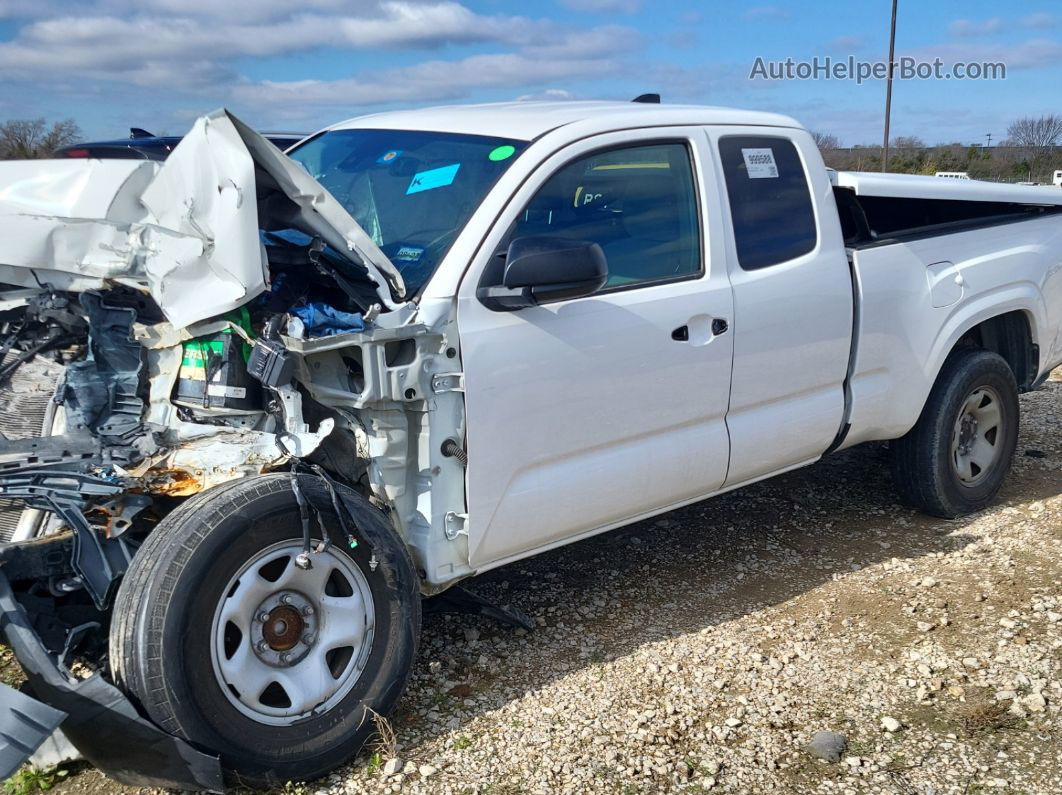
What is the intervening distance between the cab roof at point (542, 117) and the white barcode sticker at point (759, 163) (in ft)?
0.45

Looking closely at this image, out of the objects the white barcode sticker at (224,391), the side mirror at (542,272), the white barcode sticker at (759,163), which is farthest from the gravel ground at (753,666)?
the white barcode sticker at (759,163)

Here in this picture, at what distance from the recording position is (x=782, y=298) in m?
4.05

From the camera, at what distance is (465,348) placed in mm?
3174

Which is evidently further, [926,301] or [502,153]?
[926,301]

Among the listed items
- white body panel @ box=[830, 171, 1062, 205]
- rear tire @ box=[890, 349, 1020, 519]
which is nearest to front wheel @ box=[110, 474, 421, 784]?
white body panel @ box=[830, 171, 1062, 205]

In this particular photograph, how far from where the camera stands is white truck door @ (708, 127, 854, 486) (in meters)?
3.97

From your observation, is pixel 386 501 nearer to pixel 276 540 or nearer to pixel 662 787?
pixel 276 540

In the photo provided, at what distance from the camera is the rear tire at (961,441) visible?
5023 mm

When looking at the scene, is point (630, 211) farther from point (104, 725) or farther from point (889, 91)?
point (889, 91)

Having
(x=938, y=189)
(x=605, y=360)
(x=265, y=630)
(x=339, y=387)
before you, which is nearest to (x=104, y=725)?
(x=265, y=630)

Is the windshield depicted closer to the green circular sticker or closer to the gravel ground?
the green circular sticker

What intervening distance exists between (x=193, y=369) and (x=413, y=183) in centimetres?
113

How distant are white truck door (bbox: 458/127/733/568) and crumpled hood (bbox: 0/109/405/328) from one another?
463mm

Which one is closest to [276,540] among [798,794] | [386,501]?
[386,501]
